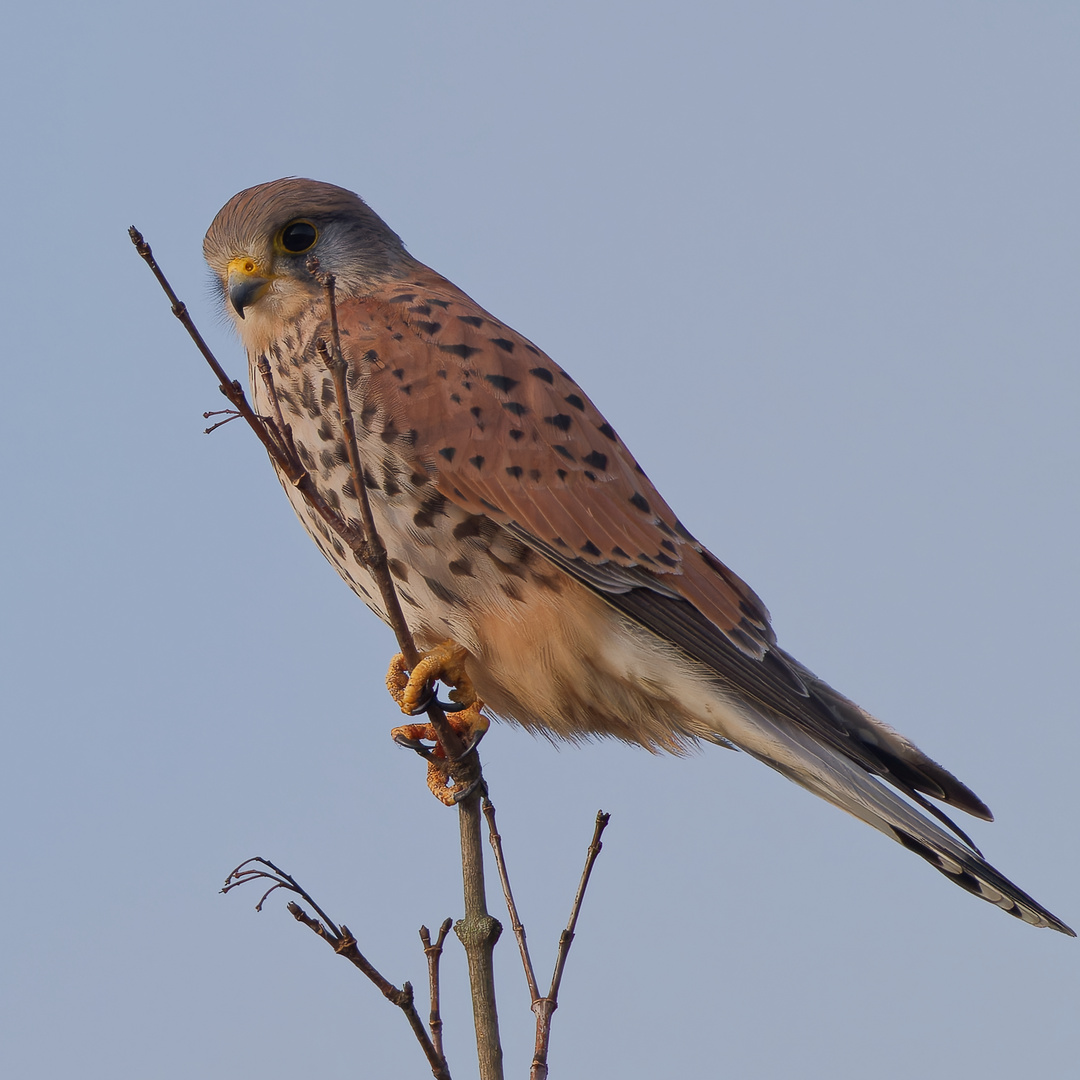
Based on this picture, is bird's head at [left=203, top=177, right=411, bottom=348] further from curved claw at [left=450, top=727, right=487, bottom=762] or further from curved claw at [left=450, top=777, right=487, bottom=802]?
curved claw at [left=450, top=777, right=487, bottom=802]

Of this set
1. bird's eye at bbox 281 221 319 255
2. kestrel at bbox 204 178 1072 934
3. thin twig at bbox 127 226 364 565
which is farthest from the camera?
bird's eye at bbox 281 221 319 255

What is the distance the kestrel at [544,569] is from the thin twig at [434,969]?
0.91 metres

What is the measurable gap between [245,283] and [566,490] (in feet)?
3.26

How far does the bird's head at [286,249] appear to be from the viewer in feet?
10.5

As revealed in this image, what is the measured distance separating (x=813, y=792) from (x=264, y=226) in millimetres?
1981

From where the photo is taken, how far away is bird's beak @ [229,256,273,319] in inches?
126

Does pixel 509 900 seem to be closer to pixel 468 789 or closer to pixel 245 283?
pixel 468 789

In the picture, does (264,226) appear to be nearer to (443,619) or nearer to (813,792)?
(443,619)

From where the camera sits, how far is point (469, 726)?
2902 millimetres

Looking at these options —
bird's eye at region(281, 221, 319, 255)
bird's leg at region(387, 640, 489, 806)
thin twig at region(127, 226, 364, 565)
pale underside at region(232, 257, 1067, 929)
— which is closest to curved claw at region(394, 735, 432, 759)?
bird's leg at region(387, 640, 489, 806)

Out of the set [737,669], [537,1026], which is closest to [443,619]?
[737,669]

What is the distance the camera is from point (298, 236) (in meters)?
3.37

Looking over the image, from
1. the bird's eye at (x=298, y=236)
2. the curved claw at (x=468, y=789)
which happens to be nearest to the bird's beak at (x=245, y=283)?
the bird's eye at (x=298, y=236)

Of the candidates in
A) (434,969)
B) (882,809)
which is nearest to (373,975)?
(434,969)
